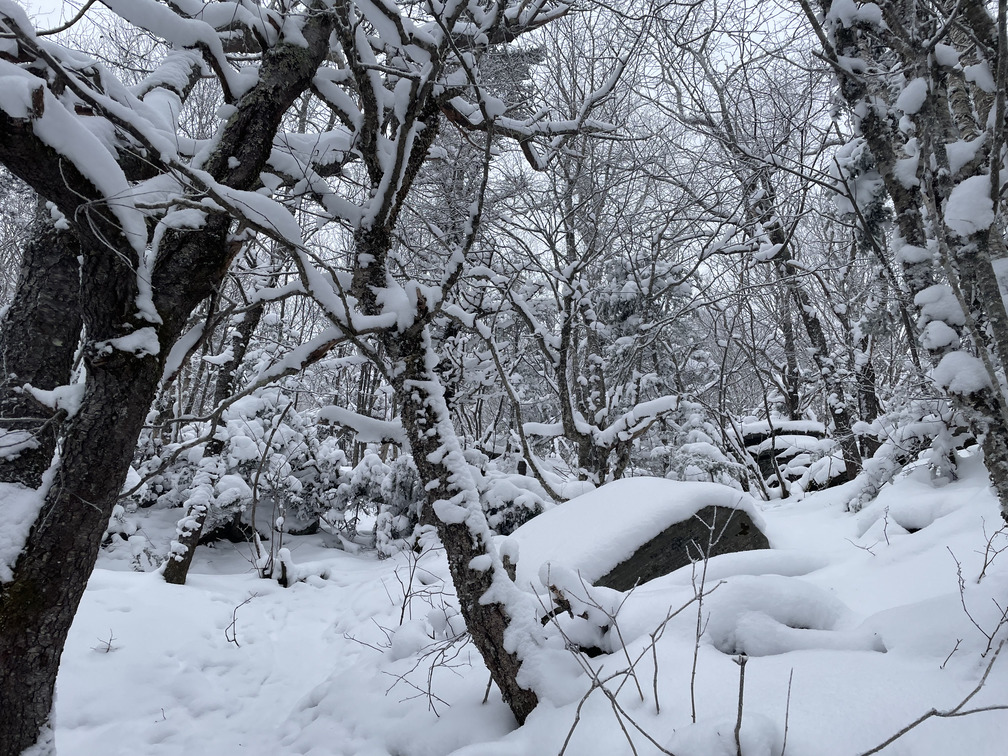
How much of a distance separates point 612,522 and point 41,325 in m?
3.76

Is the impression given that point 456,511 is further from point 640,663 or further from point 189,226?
point 189,226

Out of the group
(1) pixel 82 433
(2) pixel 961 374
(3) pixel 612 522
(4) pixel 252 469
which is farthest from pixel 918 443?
(4) pixel 252 469

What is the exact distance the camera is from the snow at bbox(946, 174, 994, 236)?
85.2 inches

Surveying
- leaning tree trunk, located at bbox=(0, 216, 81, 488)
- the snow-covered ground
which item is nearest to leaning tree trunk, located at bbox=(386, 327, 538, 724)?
the snow-covered ground

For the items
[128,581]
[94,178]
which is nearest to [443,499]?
[94,178]

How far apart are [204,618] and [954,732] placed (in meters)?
5.19

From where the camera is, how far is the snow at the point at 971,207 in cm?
216

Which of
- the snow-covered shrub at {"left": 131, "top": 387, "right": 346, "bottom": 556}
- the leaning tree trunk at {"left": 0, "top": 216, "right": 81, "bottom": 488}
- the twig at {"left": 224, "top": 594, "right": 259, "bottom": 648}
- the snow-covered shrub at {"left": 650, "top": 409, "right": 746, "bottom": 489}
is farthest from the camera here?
the snow-covered shrub at {"left": 650, "top": 409, "right": 746, "bottom": 489}

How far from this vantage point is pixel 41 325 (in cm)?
298

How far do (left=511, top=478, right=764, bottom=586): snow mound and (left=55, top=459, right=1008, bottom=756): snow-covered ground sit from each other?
0.09m

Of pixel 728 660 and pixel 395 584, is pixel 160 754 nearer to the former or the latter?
pixel 395 584

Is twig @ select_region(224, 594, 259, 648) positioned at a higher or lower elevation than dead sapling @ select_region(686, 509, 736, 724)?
higher

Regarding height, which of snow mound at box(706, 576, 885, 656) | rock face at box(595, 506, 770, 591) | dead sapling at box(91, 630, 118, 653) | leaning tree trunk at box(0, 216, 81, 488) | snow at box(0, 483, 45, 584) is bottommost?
snow mound at box(706, 576, 885, 656)

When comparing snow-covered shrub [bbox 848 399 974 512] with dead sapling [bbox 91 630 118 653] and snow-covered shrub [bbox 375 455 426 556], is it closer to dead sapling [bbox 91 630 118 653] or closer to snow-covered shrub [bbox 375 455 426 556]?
snow-covered shrub [bbox 375 455 426 556]
